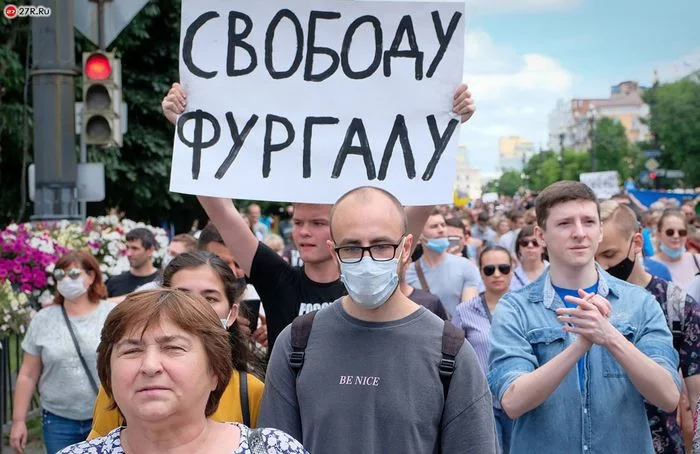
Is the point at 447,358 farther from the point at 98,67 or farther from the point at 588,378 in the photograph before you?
the point at 98,67

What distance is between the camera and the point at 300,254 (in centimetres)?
433

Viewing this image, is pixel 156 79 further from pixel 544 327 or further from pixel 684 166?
pixel 684 166

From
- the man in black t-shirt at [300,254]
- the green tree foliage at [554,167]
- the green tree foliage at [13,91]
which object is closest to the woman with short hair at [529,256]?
the man in black t-shirt at [300,254]

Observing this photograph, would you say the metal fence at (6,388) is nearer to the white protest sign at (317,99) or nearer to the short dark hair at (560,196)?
the white protest sign at (317,99)

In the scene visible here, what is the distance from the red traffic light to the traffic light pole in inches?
6.2

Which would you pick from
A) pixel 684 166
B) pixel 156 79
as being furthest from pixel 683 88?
pixel 156 79

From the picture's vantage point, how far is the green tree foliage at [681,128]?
64.7 meters

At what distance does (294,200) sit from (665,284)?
1.83 meters

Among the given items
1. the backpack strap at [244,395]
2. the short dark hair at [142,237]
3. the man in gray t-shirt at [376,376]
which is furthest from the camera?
the short dark hair at [142,237]

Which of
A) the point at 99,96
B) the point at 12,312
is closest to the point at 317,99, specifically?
the point at 12,312

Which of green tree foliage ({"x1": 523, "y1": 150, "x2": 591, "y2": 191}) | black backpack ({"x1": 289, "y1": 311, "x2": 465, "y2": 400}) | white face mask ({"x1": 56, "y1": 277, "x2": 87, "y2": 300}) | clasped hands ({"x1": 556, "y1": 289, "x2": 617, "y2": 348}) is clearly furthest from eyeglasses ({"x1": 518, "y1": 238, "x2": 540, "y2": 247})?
green tree foliage ({"x1": 523, "y1": 150, "x2": 591, "y2": 191})

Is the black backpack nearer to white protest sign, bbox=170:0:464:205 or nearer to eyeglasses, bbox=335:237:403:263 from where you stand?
eyeglasses, bbox=335:237:403:263

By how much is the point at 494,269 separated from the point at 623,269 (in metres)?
2.19

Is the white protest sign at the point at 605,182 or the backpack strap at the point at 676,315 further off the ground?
the white protest sign at the point at 605,182
